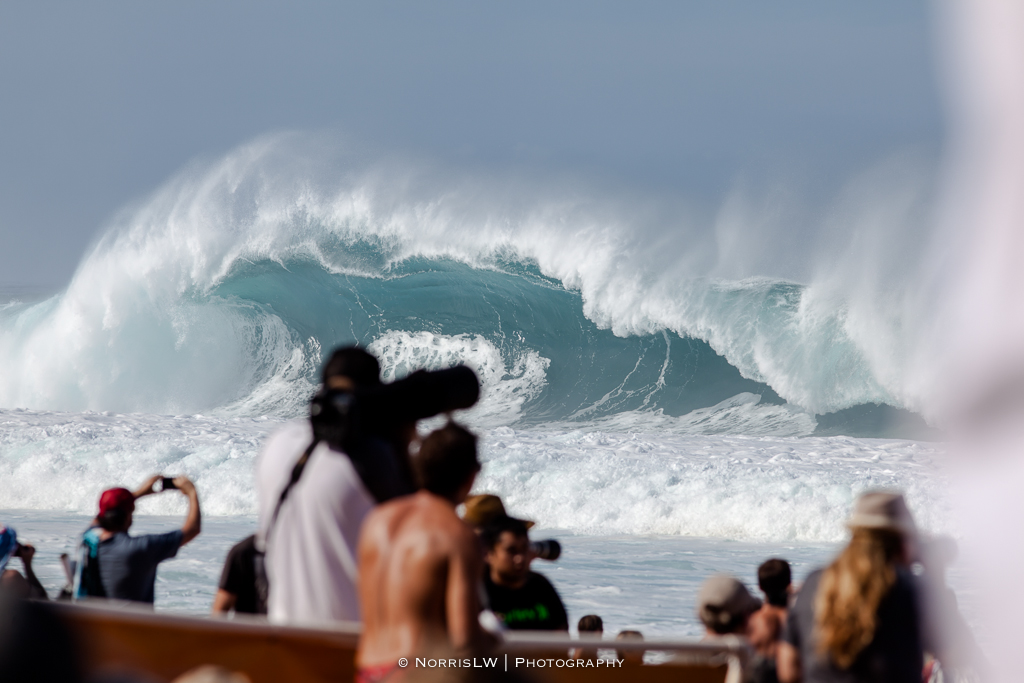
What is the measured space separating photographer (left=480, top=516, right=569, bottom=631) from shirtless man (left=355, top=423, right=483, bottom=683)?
0.92 m

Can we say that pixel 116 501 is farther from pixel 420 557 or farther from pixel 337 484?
pixel 420 557

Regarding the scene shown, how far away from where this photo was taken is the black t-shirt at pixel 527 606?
9.21 feet

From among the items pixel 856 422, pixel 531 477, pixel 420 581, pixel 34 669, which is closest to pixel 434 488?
pixel 420 581

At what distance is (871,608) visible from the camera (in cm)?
202

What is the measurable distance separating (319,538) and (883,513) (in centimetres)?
119

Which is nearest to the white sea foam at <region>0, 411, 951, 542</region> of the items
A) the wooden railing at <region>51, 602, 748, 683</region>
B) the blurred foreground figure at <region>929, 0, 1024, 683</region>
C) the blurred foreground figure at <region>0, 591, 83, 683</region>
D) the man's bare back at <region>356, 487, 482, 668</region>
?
the wooden railing at <region>51, 602, 748, 683</region>

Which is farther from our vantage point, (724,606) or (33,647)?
(724,606)

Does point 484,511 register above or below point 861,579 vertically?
above

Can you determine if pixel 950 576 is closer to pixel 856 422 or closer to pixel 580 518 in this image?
pixel 580 518

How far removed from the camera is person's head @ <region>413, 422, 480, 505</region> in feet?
6.15

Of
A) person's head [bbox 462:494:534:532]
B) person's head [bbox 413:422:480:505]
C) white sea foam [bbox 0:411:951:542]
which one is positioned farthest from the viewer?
white sea foam [bbox 0:411:951:542]

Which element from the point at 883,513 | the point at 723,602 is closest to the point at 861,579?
the point at 883,513

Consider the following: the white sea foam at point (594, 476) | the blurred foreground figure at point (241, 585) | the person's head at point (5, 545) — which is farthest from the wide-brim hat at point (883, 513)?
the white sea foam at point (594, 476)

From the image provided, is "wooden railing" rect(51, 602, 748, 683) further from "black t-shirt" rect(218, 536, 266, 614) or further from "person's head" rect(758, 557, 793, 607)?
"person's head" rect(758, 557, 793, 607)
